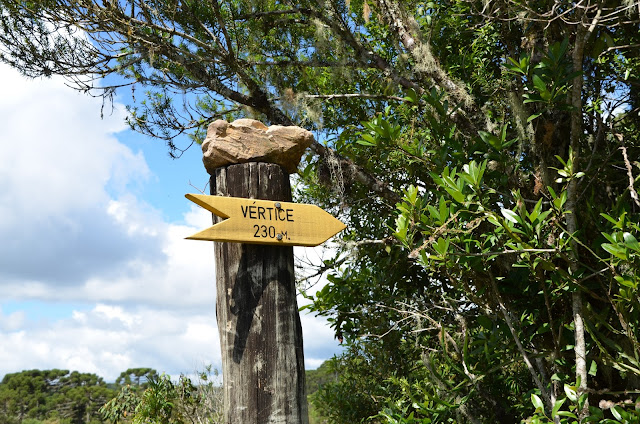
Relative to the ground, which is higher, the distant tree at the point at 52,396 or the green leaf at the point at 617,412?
the distant tree at the point at 52,396

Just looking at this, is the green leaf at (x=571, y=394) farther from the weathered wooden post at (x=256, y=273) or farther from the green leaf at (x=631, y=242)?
the weathered wooden post at (x=256, y=273)

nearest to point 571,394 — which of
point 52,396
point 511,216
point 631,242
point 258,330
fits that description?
point 631,242

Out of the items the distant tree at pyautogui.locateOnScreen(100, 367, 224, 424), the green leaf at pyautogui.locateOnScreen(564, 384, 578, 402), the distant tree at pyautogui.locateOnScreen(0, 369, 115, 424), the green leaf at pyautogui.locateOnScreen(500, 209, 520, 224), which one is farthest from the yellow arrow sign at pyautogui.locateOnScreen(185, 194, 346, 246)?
the distant tree at pyautogui.locateOnScreen(0, 369, 115, 424)

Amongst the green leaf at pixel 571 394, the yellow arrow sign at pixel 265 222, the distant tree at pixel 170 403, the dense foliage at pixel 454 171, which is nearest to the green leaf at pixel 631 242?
the dense foliage at pixel 454 171

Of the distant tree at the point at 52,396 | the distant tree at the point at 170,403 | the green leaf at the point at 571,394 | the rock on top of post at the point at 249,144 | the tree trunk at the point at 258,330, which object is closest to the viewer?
the tree trunk at the point at 258,330

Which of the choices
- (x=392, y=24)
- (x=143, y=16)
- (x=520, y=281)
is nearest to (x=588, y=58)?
(x=392, y=24)

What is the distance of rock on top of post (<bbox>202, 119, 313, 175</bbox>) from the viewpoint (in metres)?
2.54

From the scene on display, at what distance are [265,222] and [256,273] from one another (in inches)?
8.3

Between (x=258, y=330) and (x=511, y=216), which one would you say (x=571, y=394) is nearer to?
(x=511, y=216)

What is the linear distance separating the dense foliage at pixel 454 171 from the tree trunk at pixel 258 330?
3.24 ft

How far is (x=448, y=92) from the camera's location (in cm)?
437

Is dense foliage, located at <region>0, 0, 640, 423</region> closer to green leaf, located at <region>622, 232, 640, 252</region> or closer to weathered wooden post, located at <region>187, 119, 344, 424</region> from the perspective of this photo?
green leaf, located at <region>622, 232, 640, 252</region>

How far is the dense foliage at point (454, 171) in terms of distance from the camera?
124 inches

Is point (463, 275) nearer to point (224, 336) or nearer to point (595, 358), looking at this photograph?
point (595, 358)
